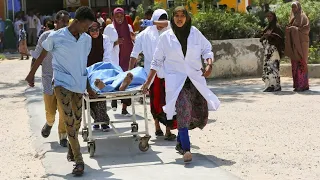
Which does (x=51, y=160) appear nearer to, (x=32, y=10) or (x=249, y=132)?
(x=249, y=132)

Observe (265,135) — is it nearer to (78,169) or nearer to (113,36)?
(78,169)

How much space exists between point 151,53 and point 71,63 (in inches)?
91.3

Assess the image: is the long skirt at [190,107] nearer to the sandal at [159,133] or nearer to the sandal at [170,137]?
the sandal at [170,137]

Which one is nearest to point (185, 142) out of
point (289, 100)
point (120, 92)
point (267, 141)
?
point (120, 92)

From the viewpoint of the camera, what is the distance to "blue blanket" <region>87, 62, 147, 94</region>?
7273 mm

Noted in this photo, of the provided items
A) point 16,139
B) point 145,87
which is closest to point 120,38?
point 16,139

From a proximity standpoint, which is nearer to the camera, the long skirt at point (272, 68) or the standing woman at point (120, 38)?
the standing woman at point (120, 38)

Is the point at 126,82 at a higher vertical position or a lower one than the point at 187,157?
higher

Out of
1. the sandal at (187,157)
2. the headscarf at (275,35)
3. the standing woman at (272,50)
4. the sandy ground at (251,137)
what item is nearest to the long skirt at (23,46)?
the sandy ground at (251,137)

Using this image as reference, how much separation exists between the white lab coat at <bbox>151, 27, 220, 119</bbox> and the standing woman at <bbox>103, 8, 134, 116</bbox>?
339cm

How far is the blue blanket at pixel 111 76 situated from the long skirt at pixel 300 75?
19.0 feet

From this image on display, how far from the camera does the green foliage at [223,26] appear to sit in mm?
15766

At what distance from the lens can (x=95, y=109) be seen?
8625mm

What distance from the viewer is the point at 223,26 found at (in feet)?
51.9
